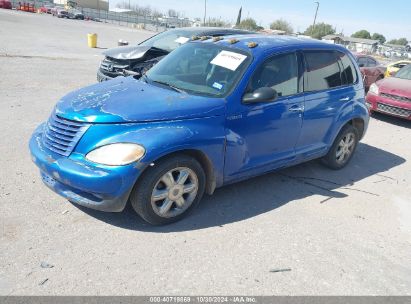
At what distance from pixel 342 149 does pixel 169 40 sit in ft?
17.2

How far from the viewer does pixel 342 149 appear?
575cm

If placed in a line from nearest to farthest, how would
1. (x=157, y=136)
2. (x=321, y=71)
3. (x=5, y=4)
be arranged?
(x=157, y=136)
(x=321, y=71)
(x=5, y=4)

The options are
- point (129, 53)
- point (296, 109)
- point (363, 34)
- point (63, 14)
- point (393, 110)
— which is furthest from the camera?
point (363, 34)

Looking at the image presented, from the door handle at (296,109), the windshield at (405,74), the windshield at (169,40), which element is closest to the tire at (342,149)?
the door handle at (296,109)

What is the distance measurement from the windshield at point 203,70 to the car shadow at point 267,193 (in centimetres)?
128

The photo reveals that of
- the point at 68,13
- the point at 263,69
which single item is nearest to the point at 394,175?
the point at 263,69

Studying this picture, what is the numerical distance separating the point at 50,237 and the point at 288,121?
288 centimetres

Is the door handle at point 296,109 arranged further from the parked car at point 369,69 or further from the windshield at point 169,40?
the parked car at point 369,69

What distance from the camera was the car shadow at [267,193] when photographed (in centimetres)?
381

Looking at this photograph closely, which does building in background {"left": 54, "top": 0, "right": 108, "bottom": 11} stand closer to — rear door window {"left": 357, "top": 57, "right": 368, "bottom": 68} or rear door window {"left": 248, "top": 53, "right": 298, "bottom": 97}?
rear door window {"left": 357, "top": 57, "right": 368, "bottom": 68}

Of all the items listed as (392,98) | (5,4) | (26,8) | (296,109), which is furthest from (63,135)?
(26,8)

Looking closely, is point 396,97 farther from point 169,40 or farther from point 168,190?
point 168,190

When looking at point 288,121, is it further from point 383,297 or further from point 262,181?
point 383,297

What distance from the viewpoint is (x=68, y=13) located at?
55094mm
